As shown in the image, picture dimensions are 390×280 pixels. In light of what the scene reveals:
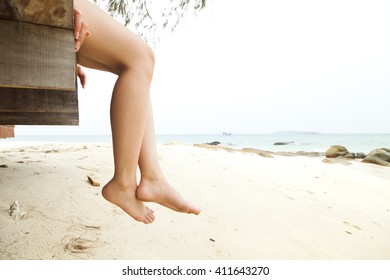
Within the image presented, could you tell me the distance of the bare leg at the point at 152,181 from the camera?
119 centimetres

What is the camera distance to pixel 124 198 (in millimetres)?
1178

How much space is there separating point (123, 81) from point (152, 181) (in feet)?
1.44

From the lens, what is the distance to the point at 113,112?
108 centimetres

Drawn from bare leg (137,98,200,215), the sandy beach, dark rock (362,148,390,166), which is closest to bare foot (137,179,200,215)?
bare leg (137,98,200,215)

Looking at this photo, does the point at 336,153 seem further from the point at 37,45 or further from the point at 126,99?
the point at 37,45

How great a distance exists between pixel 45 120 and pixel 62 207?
1.84ft

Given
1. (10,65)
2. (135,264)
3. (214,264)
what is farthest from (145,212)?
(10,65)

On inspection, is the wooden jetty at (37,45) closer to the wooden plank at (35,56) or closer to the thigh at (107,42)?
the wooden plank at (35,56)

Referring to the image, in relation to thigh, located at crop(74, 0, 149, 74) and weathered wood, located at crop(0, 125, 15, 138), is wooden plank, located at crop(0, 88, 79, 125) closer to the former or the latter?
thigh, located at crop(74, 0, 149, 74)

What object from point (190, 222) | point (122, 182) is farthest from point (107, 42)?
point (190, 222)

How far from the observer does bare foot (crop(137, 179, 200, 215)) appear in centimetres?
117

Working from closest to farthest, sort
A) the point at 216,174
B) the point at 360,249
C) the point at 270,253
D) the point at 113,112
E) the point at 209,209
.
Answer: the point at 113,112, the point at 270,253, the point at 360,249, the point at 209,209, the point at 216,174

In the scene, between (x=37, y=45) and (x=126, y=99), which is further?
(x=126, y=99)

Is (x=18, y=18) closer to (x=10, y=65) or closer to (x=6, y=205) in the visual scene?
(x=10, y=65)
